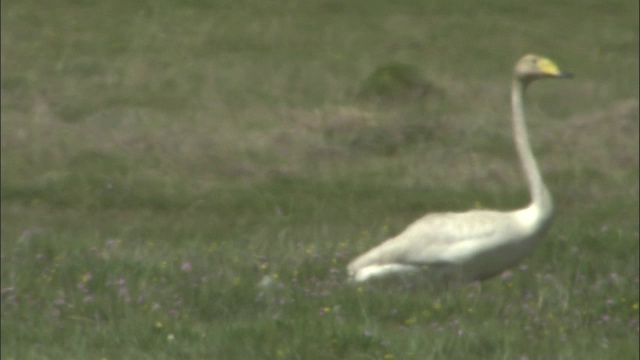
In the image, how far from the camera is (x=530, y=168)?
10008mm

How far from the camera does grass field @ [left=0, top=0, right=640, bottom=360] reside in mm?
7609

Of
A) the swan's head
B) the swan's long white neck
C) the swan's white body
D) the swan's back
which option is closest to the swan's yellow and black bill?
the swan's head

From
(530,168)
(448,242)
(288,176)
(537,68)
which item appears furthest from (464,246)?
(288,176)

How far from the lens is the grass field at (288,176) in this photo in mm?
7609

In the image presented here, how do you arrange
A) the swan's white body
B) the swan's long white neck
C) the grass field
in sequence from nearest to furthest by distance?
1. the grass field
2. the swan's white body
3. the swan's long white neck

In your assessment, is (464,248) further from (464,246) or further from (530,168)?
(530,168)

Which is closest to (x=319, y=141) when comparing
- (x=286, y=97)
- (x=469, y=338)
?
(x=286, y=97)

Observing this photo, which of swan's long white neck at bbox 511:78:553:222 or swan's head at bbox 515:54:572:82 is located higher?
swan's head at bbox 515:54:572:82

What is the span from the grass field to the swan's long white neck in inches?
15.9

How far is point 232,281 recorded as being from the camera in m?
8.73

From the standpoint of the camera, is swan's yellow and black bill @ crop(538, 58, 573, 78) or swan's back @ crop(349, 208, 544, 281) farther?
swan's yellow and black bill @ crop(538, 58, 573, 78)

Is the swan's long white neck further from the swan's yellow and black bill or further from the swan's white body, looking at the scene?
the swan's yellow and black bill

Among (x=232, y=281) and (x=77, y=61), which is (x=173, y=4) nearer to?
(x=77, y=61)

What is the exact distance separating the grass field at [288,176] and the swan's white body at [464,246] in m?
0.18
